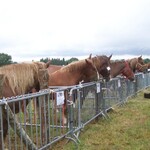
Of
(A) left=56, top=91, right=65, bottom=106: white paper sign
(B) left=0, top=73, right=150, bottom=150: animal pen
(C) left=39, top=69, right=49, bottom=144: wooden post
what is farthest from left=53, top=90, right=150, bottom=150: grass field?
(A) left=56, top=91, right=65, bottom=106: white paper sign

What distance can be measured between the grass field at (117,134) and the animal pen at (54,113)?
18 centimetres

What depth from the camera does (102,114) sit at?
805 centimetres

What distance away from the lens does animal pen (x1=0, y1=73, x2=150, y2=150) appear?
4.21 meters

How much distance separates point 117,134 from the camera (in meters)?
6.45

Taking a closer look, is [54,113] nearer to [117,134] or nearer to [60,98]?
[60,98]

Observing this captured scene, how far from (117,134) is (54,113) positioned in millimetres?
1545

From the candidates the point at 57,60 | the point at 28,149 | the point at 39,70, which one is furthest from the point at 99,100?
the point at 57,60

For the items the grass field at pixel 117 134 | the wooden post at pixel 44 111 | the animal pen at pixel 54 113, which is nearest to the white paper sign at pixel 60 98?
the animal pen at pixel 54 113

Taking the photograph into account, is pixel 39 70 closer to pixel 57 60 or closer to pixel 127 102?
pixel 127 102

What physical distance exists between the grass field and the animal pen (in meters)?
0.18

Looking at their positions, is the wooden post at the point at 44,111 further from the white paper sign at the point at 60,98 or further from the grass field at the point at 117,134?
the grass field at the point at 117,134

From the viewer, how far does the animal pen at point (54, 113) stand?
13.8ft

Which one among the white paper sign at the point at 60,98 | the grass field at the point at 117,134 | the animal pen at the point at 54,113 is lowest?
the grass field at the point at 117,134

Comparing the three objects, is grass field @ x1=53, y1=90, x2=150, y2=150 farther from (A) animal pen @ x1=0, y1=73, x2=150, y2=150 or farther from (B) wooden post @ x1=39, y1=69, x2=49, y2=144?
(B) wooden post @ x1=39, y1=69, x2=49, y2=144
